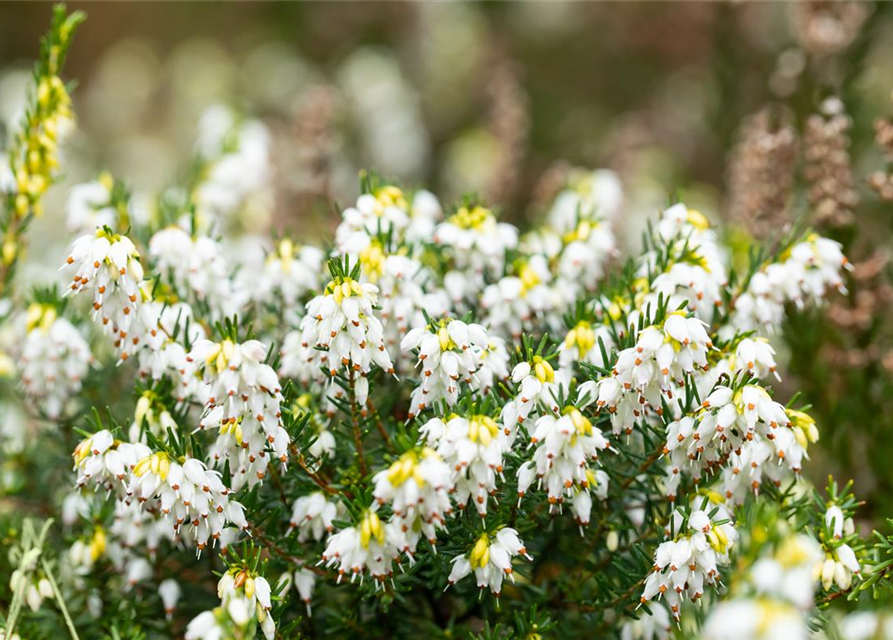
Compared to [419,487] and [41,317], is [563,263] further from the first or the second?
[41,317]

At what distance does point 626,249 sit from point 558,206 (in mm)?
1550

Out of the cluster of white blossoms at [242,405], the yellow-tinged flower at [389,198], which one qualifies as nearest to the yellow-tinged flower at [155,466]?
the cluster of white blossoms at [242,405]

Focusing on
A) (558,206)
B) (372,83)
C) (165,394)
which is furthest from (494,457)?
(372,83)

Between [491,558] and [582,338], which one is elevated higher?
[582,338]

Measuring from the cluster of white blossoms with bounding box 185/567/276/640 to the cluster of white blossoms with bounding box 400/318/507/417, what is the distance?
544 millimetres

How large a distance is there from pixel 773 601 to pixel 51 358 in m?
2.16

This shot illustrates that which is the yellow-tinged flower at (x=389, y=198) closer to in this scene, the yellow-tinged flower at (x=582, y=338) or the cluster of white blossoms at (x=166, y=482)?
the yellow-tinged flower at (x=582, y=338)

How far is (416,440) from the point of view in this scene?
191 cm

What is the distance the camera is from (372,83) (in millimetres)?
6453

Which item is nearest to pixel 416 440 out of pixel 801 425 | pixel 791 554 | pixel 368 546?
pixel 368 546

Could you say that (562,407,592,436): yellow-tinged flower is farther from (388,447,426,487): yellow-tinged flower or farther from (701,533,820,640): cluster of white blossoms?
(701,533,820,640): cluster of white blossoms

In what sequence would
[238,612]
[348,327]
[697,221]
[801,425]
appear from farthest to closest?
[697,221] < [801,425] < [348,327] < [238,612]

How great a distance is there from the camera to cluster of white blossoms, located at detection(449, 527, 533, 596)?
76.4 inches

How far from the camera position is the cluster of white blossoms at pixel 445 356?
6.47 ft
